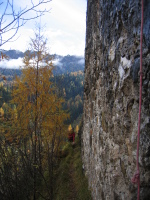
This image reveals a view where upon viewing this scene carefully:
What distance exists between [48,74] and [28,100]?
4.72ft

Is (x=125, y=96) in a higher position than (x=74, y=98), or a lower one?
higher

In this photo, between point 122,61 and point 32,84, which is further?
point 32,84

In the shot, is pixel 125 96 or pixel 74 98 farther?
pixel 74 98

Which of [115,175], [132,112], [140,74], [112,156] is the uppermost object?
[140,74]

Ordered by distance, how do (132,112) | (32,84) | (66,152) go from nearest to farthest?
(132,112)
(32,84)
(66,152)

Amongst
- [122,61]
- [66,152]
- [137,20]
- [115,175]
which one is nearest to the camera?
[137,20]

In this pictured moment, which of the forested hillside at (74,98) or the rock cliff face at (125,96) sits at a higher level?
the rock cliff face at (125,96)

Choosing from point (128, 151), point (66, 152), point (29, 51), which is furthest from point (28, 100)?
point (128, 151)

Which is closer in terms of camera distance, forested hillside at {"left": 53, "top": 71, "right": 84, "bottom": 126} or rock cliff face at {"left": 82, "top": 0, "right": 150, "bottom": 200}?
rock cliff face at {"left": 82, "top": 0, "right": 150, "bottom": 200}

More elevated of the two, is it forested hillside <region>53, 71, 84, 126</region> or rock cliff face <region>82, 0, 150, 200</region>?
rock cliff face <region>82, 0, 150, 200</region>

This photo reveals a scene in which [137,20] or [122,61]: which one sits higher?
[137,20]

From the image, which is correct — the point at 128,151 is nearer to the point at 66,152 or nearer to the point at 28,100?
the point at 28,100

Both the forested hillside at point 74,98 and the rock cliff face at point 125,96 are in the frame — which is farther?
the forested hillside at point 74,98

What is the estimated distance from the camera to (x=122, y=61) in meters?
2.02
